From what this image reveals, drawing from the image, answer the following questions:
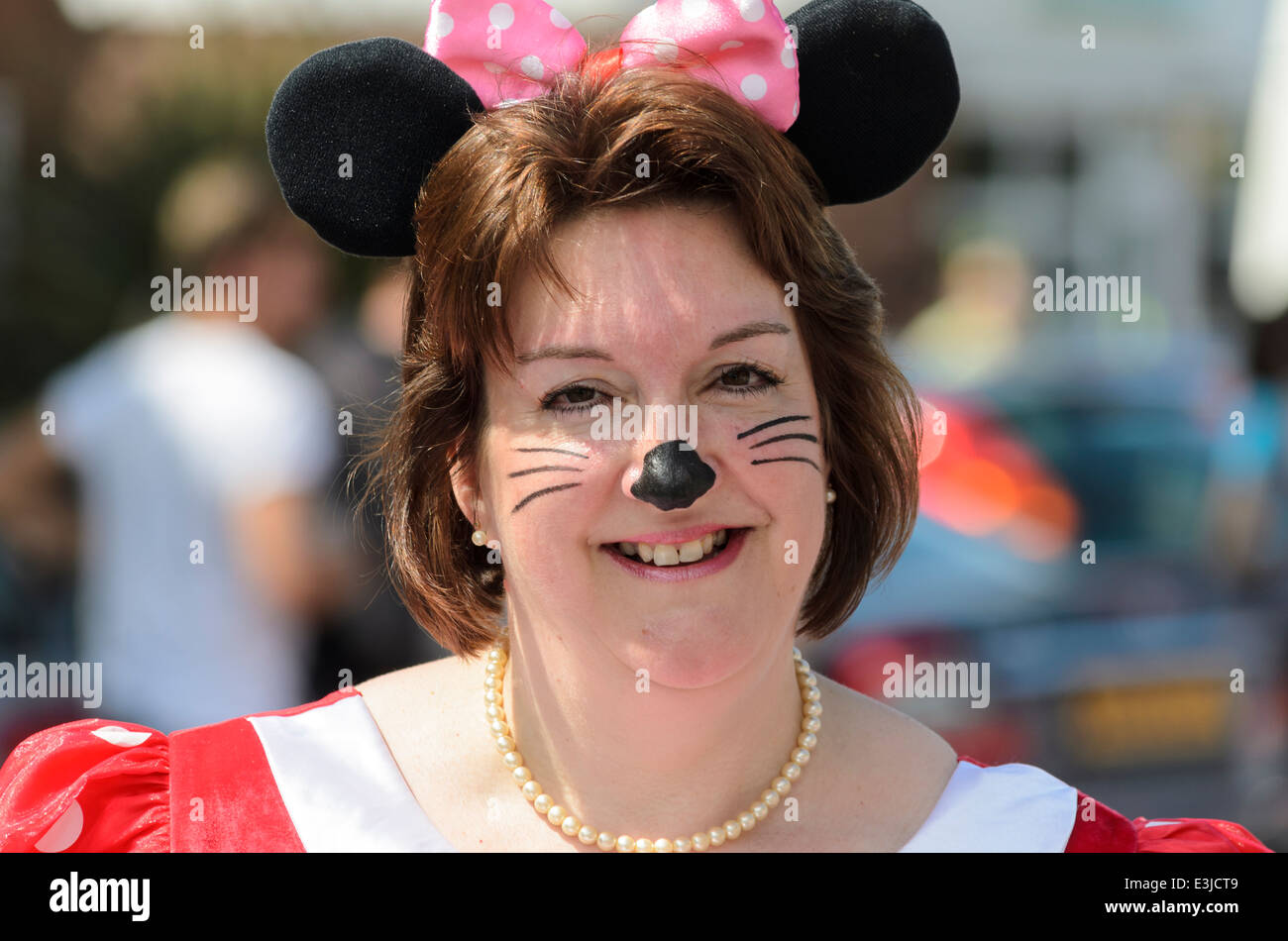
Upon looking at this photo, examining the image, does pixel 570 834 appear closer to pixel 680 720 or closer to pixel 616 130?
pixel 680 720

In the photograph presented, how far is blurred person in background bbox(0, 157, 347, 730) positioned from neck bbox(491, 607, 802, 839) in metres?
1.73

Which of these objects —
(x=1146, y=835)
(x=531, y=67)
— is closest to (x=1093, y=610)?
(x=1146, y=835)

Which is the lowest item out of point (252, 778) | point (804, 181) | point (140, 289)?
point (252, 778)

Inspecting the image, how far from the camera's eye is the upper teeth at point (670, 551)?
70.9 inches

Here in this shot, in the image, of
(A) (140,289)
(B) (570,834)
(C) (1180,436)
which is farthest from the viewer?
(A) (140,289)

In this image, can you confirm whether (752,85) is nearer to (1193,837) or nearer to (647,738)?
(647,738)

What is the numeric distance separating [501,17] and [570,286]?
1.48 feet

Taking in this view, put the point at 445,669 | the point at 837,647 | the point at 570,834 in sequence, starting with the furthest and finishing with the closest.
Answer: the point at 837,647 < the point at 445,669 < the point at 570,834

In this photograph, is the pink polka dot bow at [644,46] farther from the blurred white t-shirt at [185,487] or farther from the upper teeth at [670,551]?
the blurred white t-shirt at [185,487]

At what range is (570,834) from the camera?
1963 mm

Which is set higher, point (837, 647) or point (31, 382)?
point (31, 382)

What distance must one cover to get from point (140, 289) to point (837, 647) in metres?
6.14

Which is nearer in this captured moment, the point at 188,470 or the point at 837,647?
the point at 188,470
